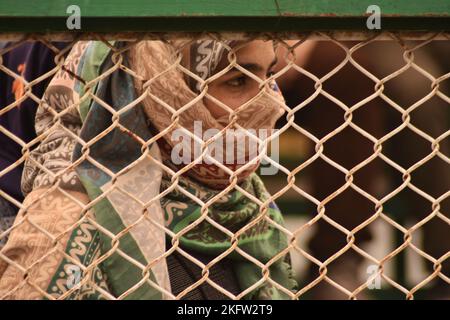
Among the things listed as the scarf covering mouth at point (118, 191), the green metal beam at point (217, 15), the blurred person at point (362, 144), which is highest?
the green metal beam at point (217, 15)

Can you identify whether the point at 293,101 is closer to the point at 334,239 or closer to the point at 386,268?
the point at 334,239

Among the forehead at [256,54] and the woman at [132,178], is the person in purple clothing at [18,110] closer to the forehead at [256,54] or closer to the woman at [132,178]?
the woman at [132,178]

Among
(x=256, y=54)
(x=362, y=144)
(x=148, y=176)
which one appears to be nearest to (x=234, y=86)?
(x=256, y=54)

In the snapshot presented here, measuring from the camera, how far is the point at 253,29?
1.91 meters

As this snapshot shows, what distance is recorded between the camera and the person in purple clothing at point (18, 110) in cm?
304

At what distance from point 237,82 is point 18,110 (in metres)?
0.74

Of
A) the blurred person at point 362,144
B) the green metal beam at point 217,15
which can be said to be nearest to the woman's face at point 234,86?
the green metal beam at point 217,15

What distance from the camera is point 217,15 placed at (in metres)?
1.88

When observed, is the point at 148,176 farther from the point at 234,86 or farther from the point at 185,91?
the point at 234,86

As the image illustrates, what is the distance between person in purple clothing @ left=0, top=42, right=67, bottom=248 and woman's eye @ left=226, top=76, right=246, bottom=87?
1.87 feet

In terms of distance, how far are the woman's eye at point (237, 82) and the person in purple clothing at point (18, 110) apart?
1.87 ft

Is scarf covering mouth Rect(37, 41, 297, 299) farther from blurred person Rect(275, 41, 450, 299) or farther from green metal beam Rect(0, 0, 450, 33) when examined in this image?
blurred person Rect(275, 41, 450, 299)

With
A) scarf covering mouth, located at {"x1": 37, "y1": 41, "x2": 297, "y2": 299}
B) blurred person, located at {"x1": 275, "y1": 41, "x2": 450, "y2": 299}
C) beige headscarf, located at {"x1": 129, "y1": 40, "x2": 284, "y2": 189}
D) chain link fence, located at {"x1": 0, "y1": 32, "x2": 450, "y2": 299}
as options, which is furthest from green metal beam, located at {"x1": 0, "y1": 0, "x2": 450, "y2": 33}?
blurred person, located at {"x1": 275, "y1": 41, "x2": 450, "y2": 299}
